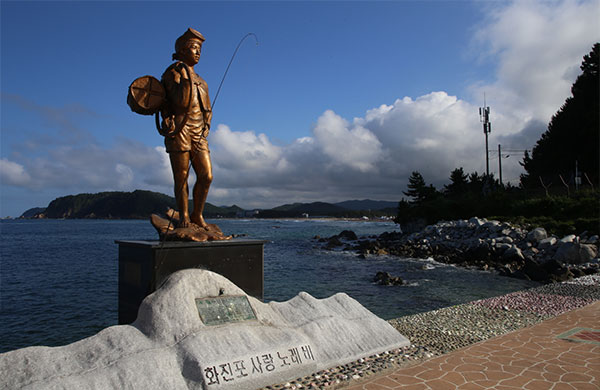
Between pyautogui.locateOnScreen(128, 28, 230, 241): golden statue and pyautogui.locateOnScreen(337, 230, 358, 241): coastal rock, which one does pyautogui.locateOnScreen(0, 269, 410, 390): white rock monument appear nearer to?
pyautogui.locateOnScreen(128, 28, 230, 241): golden statue

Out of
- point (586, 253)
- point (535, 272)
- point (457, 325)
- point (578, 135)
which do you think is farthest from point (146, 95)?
point (578, 135)

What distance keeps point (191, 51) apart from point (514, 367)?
20.0 feet

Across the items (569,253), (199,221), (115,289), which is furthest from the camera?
(569,253)

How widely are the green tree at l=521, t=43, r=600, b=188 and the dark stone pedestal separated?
34.4m

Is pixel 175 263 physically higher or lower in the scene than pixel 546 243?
higher

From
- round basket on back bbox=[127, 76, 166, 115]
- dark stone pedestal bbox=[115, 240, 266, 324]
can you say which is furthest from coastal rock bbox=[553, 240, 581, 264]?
round basket on back bbox=[127, 76, 166, 115]

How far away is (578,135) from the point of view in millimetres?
33438

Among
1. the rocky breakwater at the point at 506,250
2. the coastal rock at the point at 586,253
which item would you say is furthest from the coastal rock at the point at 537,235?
the coastal rock at the point at 586,253

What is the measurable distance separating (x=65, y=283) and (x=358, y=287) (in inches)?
496

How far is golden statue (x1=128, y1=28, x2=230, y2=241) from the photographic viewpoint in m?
5.77

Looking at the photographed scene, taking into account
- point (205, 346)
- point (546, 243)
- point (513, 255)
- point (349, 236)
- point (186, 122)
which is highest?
point (186, 122)

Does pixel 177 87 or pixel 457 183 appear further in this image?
pixel 457 183

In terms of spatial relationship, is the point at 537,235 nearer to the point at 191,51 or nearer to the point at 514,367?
the point at 514,367

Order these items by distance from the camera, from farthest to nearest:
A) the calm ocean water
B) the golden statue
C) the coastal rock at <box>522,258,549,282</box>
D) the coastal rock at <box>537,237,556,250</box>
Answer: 1. the coastal rock at <box>537,237,556,250</box>
2. the coastal rock at <box>522,258,549,282</box>
3. the calm ocean water
4. the golden statue
